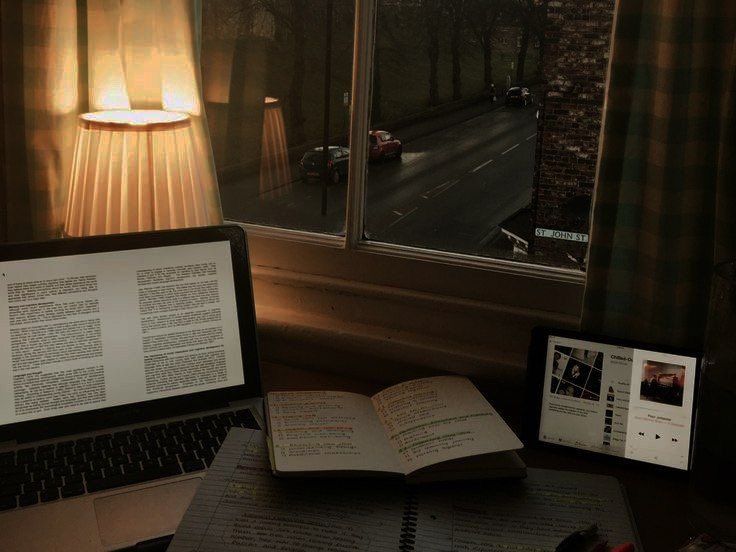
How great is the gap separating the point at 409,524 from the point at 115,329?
0.50m

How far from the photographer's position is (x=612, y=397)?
1114 millimetres

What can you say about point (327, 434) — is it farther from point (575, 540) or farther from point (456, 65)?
point (456, 65)

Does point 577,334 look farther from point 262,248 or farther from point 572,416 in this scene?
point 262,248

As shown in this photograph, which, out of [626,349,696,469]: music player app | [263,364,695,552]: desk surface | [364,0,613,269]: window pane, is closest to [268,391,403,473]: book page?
[263,364,695,552]: desk surface

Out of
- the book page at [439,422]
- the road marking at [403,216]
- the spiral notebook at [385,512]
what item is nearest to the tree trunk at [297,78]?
the road marking at [403,216]

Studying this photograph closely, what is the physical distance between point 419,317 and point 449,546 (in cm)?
58

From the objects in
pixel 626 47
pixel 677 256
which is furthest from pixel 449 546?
pixel 626 47

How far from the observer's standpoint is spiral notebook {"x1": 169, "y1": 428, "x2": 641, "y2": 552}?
2.96 ft

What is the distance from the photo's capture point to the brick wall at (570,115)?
4.13ft

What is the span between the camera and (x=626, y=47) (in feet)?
3.53

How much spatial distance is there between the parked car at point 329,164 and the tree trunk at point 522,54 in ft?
1.12

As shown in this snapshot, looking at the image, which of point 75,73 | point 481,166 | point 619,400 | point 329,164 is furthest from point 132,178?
point 619,400

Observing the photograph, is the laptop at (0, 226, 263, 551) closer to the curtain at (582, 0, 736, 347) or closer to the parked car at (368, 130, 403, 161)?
the parked car at (368, 130, 403, 161)

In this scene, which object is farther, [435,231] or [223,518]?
[435,231]
